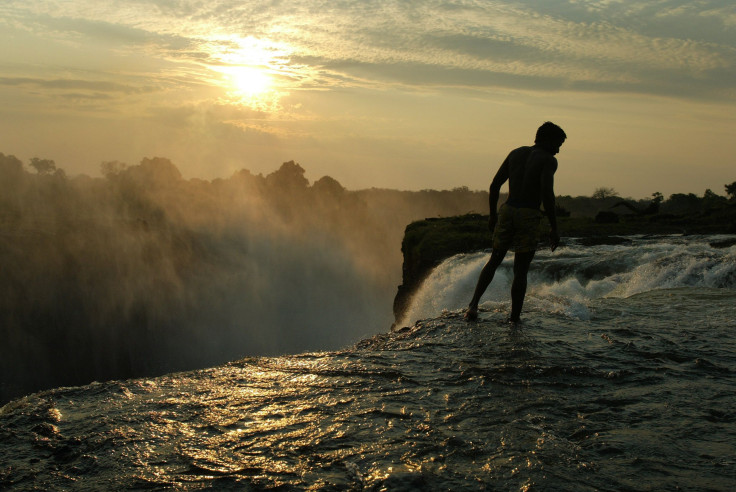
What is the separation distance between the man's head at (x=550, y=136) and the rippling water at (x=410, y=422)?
7.29 feet

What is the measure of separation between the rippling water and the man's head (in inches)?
87.5

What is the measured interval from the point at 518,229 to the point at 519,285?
0.64 metres

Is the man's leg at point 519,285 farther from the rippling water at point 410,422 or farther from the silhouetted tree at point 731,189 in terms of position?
the silhouetted tree at point 731,189

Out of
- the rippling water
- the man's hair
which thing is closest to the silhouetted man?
the man's hair

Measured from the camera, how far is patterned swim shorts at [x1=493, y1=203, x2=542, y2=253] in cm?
682

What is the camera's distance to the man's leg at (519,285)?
685 centimetres

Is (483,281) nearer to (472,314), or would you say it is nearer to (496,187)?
(472,314)

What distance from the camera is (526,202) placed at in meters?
6.84

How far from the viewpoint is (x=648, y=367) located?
5.11 meters

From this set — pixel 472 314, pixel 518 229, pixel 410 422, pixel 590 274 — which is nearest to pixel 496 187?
pixel 518 229

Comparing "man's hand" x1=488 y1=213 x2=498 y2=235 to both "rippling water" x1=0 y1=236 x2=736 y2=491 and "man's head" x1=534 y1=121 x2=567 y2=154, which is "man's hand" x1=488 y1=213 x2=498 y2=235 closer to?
"man's head" x1=534 y1=121 x2=567 y2=154

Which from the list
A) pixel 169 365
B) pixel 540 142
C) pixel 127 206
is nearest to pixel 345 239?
pixel 127 206

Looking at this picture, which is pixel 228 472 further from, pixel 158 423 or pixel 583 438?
pixel 583 438

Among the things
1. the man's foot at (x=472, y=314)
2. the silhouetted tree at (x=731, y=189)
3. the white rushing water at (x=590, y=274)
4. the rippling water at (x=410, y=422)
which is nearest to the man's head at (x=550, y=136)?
the man's foot at (x=472, y=314)
